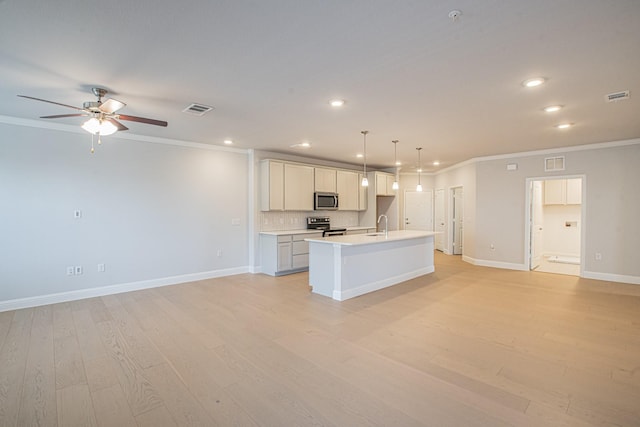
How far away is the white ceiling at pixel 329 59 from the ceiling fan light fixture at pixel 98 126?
36 centimetres

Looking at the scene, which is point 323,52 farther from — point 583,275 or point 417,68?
point 583,275

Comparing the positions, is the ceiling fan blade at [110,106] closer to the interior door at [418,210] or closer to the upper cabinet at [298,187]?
the upper cabinet at [298,187]

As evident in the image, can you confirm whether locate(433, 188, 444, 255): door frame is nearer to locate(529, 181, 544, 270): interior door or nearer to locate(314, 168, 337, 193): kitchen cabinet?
locate(529, 181, 544, 270): interior door

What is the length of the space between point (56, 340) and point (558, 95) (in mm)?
6023

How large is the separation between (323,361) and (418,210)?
8.32m

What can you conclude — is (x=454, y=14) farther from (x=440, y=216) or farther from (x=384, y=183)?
(x=440, y=216)

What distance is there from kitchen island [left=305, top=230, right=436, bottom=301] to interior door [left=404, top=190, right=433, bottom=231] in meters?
4.44

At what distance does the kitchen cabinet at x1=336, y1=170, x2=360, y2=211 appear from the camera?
26.0 ft

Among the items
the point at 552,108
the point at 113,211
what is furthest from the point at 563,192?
the point at 113,211

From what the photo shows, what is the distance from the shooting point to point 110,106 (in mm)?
3088

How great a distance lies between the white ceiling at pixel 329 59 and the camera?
196 centimetres

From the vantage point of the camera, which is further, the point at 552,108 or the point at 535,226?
the point at 535,226

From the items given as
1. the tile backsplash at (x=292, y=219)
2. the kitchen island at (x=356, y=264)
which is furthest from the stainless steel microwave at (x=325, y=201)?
the kitchen island at (x=356, y=264)

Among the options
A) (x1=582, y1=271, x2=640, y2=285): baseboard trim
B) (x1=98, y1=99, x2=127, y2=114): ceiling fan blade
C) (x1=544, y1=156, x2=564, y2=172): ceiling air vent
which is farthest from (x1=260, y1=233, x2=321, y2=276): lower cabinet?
(x1=582, y1=271, x2=640, y2=285): baseboard trim
